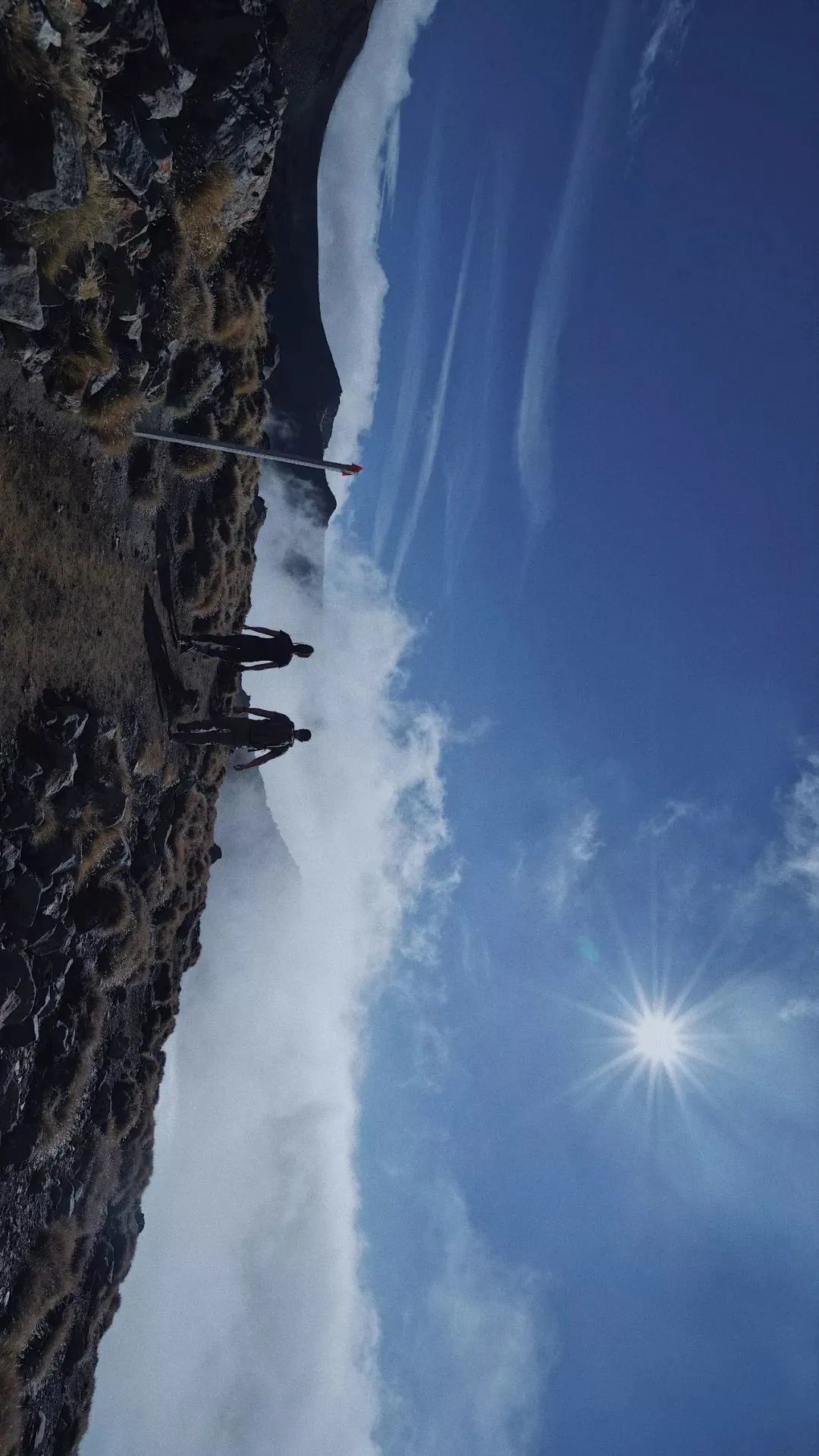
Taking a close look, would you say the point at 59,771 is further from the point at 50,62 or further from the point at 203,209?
the point at 203,209

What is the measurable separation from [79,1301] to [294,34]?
41.7 meters

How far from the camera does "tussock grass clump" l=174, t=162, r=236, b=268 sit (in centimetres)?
1502

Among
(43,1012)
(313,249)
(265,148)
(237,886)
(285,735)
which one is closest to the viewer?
(43,1012)

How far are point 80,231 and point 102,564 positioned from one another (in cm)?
574

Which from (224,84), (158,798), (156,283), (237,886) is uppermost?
(237,886)

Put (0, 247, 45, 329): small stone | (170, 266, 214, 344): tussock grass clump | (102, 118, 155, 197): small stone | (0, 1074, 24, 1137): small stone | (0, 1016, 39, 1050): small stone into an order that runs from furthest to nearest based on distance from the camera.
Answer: (170, 266, 214, 344): tussock grass clump → (0, 1074, 24, 1137): small stone → (0, 1016, 39, 1050): small stone → (102, 118, 155, 197): small stone → (0, 247, 45, 329): small stone

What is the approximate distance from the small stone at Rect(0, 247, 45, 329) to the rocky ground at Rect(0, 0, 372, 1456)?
0.04 meters

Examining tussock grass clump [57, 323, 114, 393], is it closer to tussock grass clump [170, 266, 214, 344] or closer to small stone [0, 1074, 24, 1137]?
tussock grass clump [170, 266, 214, 344]

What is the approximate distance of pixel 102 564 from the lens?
15336 millimetres

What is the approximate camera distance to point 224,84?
14.6 m

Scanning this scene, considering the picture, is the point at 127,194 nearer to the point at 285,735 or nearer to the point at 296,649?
the point at 296,649

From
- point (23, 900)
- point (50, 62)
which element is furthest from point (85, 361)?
point (23, 900)

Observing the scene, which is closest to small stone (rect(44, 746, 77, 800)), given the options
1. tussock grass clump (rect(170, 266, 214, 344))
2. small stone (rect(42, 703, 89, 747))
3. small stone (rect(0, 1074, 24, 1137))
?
small stone (rect(42, 703, 89, 747))

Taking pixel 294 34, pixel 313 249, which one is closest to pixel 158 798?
pixel 294 34
